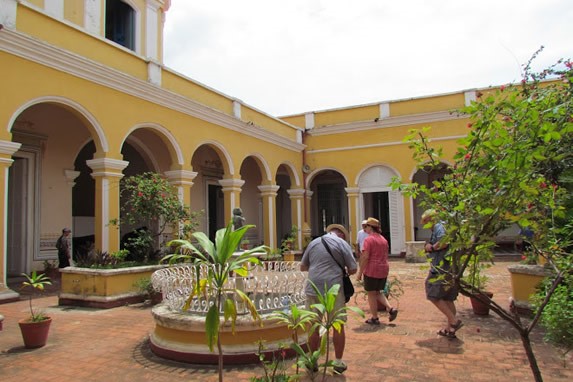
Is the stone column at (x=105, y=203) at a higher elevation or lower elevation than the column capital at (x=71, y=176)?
lower

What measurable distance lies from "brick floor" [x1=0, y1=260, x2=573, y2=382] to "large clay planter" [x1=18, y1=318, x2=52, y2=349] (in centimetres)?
9

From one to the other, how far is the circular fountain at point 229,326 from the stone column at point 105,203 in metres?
4.40

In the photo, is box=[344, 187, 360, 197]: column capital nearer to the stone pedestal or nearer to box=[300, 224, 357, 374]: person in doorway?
the stone pedestal

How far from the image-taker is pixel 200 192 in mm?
14688

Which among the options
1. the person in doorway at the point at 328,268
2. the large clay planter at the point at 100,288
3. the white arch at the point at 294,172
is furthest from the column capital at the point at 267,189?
→ the person in doorway at the point at 328,268

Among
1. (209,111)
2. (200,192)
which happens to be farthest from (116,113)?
(200,192)

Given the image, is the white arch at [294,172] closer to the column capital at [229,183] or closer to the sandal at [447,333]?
the column capital at [229,183]

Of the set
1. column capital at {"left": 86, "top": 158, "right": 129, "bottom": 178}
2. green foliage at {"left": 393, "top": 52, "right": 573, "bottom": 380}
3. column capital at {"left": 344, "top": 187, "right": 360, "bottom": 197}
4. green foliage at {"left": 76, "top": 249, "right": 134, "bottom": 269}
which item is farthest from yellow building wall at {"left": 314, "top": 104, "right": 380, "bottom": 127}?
green foliage at {"left": 393, "top": 52, "right": 573, "bottom": 380}

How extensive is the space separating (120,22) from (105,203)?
7.93 metres

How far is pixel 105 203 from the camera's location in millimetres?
8656

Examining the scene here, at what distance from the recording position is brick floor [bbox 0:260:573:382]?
3748mm

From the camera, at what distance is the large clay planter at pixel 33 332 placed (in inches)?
183

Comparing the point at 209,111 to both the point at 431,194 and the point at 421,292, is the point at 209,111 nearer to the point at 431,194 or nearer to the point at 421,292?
the point at 421,292

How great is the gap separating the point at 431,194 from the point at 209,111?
1022 cm
